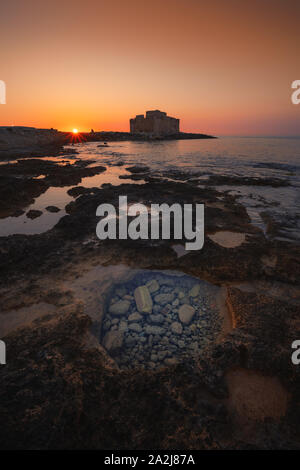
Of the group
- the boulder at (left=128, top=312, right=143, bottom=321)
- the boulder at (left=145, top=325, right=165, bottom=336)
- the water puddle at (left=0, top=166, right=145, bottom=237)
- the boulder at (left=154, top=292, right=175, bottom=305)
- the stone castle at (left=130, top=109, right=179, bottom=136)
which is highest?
the stone castle at (left=130, top=109, right=179, bottom=136)

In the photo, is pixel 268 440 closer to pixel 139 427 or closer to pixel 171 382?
pixel 171 382

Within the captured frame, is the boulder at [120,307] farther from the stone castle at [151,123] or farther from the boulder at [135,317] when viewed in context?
the stone castle at [151,123]

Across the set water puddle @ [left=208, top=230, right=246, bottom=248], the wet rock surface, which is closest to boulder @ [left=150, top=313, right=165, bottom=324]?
the wet rock surface

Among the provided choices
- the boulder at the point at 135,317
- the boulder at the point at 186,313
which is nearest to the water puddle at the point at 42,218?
the boulder at the point at 135,317

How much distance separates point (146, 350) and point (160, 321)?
600mm

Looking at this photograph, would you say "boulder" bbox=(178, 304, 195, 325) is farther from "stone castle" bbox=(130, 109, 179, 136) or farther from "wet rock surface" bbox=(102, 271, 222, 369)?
"stone castle" bbox=(130, 109, 179, 136)

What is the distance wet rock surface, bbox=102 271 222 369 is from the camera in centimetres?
305

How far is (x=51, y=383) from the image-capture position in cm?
246

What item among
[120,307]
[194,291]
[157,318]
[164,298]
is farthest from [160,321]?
[194,291]

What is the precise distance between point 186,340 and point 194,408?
97 cm

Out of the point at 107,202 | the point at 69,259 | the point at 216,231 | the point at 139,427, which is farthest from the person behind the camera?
the point at 107,202

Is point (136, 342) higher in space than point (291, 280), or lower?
lower

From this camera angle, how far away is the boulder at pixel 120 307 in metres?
3.82
